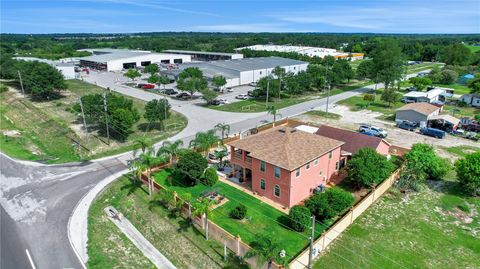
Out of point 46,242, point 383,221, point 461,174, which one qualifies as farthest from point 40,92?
point 461,174

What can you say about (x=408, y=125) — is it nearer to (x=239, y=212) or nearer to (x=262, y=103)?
(x=262, y=103)

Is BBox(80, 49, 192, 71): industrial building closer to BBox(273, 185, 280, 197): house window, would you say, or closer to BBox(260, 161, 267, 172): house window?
BBox(260, 161, 267, 172): house window

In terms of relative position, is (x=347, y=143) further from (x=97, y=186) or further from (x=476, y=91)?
(x=476, y=91)

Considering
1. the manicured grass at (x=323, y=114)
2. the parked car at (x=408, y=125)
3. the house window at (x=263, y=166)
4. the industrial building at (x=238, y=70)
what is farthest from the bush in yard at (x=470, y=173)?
the industrial building at (x=238, y=70)

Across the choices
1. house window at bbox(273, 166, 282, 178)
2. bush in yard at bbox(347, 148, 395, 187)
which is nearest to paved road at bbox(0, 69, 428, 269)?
house window at bbox(273, 166, 282, 178)

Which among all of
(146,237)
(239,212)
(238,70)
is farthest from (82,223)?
(238,70)

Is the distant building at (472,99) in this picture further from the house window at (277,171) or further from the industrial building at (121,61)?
the industrial building at (121,61)
